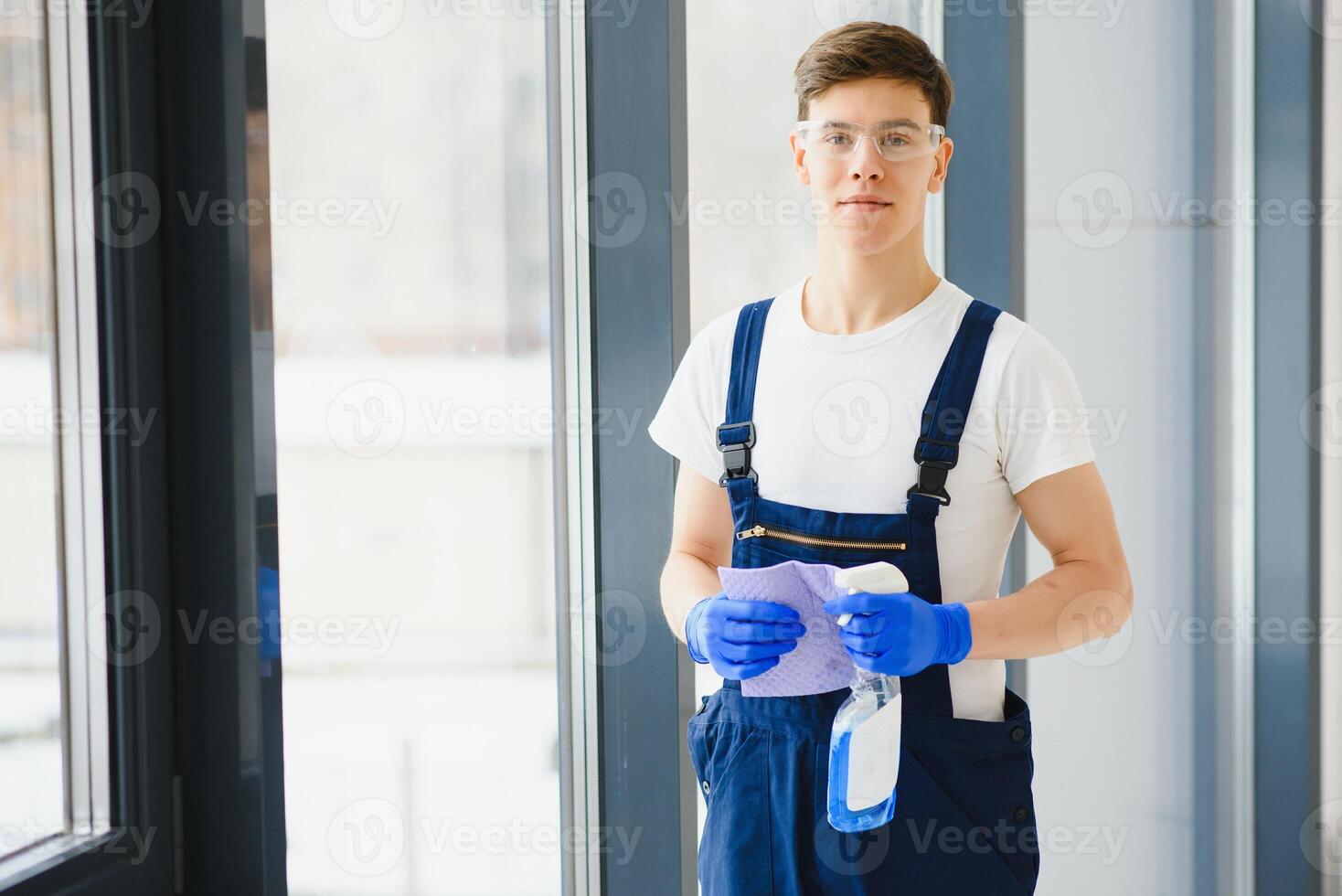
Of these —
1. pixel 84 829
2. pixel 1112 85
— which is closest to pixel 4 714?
pixel 84 829

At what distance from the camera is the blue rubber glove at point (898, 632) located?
106cm

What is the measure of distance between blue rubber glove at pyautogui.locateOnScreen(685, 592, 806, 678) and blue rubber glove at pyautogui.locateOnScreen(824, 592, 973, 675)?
0.18 ft

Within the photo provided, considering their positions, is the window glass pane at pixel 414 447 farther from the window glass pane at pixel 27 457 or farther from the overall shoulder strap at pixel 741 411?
the overall shoulder strap at pixel 741 411

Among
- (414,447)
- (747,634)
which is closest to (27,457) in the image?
(414,447)

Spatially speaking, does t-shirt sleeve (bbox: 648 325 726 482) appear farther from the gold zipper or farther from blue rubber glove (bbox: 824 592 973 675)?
blue rubber glove (bbox: 824 592 973 675)

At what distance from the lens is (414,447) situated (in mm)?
1643

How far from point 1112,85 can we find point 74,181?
6.19ft

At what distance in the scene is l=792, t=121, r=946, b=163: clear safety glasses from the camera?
1.19 meters

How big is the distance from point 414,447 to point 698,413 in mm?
561

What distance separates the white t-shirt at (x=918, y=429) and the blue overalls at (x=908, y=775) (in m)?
0.02

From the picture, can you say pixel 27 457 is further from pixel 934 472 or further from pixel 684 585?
pixel 934 472

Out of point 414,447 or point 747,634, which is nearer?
point 747,634

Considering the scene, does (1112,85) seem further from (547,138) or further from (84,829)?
(84,829)

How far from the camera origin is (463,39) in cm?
163
